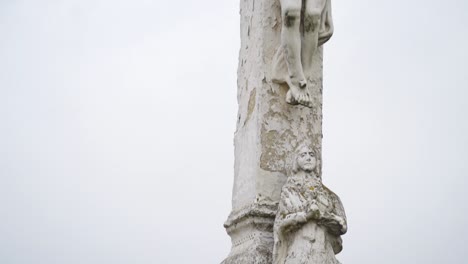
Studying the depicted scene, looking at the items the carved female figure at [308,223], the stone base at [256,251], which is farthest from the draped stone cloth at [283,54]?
the stone base at [256,251]

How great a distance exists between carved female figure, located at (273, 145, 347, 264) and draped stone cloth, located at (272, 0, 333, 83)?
1093mm

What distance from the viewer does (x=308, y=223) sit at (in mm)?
6602

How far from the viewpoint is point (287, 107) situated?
7.56 meters

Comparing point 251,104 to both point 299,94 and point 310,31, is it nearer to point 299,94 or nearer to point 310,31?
point 299,94

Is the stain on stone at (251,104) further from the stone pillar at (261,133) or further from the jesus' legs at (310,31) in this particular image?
the jesus' legs at (310,31)

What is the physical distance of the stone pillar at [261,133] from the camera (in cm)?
709

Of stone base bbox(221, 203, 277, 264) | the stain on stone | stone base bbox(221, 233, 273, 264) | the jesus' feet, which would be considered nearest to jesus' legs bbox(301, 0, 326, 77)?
the jesus' feet

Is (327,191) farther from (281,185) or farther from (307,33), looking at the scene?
(307,33)

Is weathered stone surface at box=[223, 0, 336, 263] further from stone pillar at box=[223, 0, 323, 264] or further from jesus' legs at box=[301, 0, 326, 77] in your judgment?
jesus' legs at box=[301, 0, 326, 77]

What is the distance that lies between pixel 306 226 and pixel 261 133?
112cm

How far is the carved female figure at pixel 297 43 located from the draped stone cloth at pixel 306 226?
1045 millimetres

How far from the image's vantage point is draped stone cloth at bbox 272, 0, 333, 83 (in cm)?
756

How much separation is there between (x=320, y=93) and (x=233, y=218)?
4.90ft

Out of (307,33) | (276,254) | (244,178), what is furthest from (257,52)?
(276,254)
